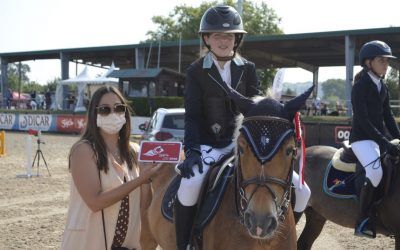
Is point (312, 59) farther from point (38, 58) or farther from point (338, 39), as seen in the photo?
point (38, 58)

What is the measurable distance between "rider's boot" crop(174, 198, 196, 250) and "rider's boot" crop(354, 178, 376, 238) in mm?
2931

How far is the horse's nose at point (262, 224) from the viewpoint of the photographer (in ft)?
9.21

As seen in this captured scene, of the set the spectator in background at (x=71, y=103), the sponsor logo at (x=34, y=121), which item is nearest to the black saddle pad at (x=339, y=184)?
the sponsor logo at (x=34, y=121)

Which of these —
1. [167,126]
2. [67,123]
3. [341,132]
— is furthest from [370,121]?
[67,123]

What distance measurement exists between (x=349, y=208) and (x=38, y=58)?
1698 inches

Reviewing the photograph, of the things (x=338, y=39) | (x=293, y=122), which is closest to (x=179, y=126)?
(x=293, y=122)

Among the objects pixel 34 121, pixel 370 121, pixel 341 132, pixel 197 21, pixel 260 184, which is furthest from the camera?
pixel 197 21

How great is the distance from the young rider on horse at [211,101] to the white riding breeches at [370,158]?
2.34 m

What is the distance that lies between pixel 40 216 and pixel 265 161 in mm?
6789

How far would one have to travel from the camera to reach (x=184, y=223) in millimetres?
3852

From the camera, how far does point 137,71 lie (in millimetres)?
32656

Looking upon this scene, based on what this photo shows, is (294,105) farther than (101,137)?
No

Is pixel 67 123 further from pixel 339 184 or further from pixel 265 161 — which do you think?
pixel 265 161

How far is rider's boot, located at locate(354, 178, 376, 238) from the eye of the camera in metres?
5.90
